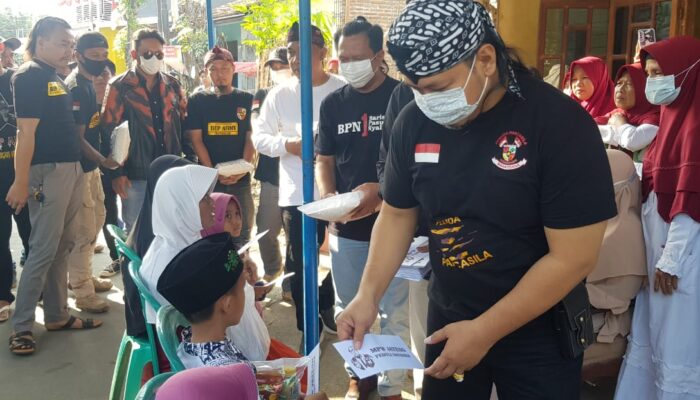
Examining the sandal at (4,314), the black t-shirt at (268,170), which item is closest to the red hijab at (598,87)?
the black t-shirt at (268,170)

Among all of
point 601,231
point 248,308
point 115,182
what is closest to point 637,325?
point 601,231

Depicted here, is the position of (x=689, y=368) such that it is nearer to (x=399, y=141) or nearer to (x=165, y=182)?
(x=399, y=141)

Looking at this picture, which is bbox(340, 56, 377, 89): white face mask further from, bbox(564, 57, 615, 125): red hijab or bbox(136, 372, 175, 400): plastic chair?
bbox(564, 57, 615, 125): red hijab

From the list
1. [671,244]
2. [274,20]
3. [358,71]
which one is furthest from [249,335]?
[274,20]

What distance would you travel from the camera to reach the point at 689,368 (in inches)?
105

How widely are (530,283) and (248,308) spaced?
1.19 m

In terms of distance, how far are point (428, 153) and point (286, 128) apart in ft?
8.04

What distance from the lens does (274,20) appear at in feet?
31.2

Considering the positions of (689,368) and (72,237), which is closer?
(689,368)

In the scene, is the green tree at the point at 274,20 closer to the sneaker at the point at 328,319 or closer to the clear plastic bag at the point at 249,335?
the sneaker at the point at 328,319

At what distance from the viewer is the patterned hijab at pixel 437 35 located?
5.07ft

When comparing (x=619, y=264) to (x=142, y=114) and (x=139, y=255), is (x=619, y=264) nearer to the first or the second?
(x=139, y=255)

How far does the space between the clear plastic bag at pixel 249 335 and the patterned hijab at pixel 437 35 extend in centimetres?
117

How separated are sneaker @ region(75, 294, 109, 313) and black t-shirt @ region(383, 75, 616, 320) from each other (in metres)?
3.70
